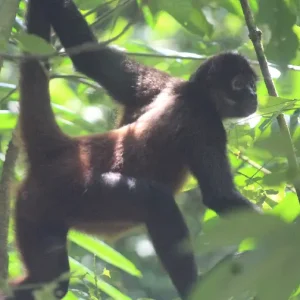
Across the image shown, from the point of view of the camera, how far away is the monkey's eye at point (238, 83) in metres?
3.31

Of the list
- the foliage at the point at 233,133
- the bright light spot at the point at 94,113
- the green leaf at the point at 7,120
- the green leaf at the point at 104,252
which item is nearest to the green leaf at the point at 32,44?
the foliage at the point at 233,133

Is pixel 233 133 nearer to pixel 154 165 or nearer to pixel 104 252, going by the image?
pixel 154 165

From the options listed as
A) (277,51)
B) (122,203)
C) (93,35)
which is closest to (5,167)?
(122,203)

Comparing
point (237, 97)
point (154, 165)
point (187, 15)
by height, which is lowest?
point (154, 165)

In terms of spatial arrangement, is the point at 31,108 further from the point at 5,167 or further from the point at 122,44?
the point at 122,44

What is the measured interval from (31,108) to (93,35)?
0.53 metres

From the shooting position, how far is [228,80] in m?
3.33

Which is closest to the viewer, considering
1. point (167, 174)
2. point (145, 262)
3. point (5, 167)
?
point (5, 167)

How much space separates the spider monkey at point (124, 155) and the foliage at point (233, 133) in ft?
0.31

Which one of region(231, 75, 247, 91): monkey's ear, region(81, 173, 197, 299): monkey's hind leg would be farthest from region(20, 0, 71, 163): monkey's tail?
region(231, 75, 247, 91): monkey's ear

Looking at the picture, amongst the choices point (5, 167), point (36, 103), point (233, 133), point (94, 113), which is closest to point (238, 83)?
point (233, 133)

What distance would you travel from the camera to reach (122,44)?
3.13m

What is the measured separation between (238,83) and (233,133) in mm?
686

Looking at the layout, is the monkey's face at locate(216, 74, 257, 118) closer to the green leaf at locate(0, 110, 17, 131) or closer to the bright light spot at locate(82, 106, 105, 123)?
the bright light spot at locate(82, 106, 105, 123)
